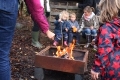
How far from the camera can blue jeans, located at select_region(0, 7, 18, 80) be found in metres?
2.63

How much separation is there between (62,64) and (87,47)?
8.42 ft

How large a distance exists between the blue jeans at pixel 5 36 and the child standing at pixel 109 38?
939 millimetres

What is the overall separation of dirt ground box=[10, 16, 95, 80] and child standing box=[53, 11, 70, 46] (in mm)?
324

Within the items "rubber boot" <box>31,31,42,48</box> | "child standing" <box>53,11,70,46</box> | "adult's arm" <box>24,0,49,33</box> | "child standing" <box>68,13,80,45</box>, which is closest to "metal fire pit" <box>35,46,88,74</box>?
"adult's arm" <box>24,0,49,33</box>

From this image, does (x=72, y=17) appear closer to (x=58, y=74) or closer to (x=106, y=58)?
(x=58, y=74)

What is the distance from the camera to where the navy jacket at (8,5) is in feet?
8.41

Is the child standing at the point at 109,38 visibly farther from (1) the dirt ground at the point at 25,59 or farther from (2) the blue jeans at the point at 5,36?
(1) the dirt ground at the point at 25,59

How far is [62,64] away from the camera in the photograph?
435 centimetres

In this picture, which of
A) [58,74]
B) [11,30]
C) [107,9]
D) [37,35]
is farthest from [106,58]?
[37,35]

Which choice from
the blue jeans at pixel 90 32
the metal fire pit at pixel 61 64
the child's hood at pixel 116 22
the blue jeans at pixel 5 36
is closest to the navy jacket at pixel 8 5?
the blue jeans at pixel 5 36

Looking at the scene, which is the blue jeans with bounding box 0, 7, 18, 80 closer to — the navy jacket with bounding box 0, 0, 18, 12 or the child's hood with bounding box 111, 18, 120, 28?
the navy jacket with bounding box 0, 0, 18, 12

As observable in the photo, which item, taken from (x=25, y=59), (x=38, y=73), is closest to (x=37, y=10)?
(x=38, y=73)

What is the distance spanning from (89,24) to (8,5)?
471 cm

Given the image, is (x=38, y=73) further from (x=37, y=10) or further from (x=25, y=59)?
(x=37, y=10)
